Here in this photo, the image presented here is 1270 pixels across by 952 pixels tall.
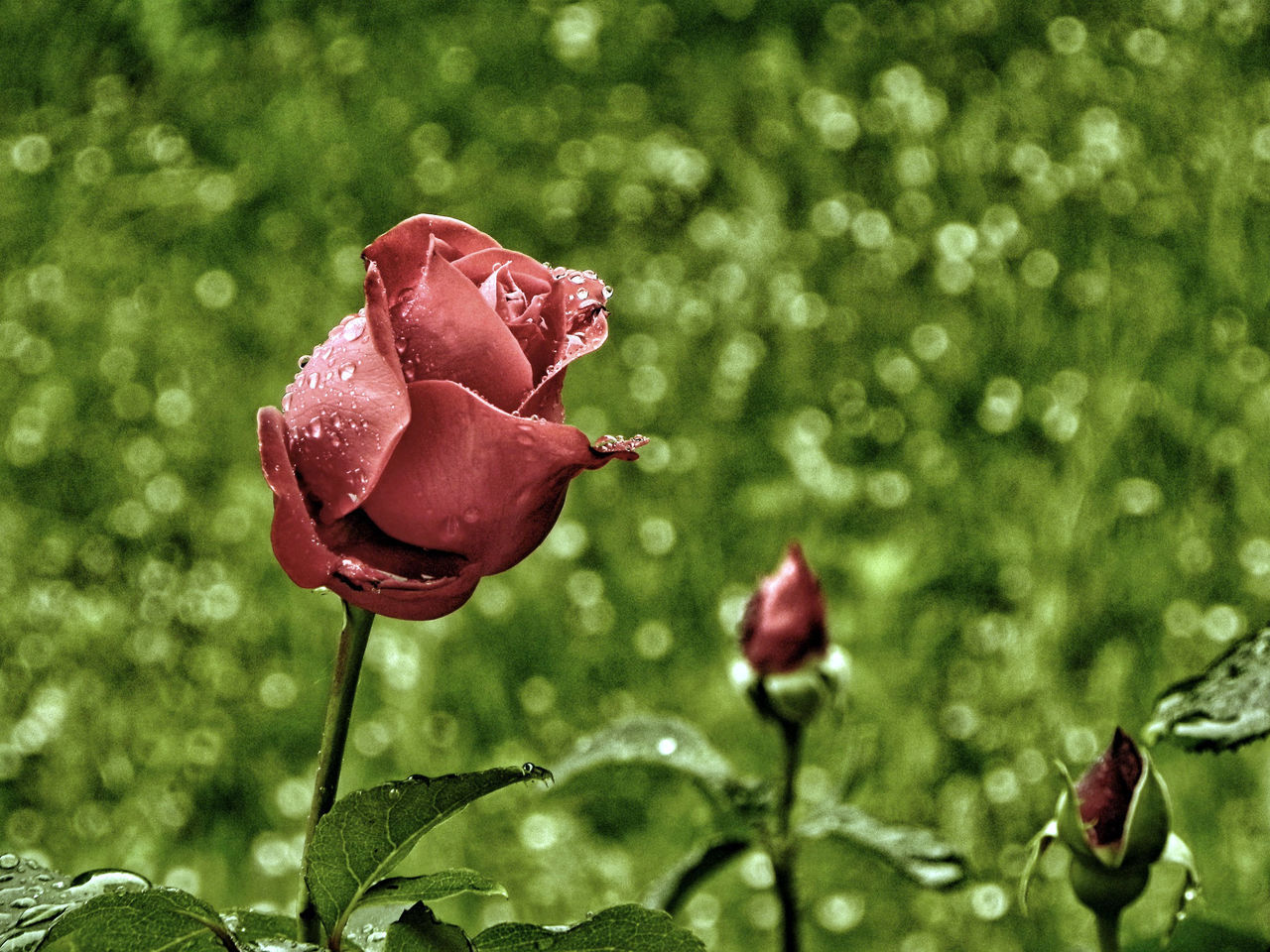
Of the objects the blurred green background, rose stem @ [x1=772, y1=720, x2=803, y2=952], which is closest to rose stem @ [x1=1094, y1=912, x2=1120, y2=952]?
rose stem @ [x1=772, y1=720, x2=803, y2=952]

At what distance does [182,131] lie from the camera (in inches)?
58.5

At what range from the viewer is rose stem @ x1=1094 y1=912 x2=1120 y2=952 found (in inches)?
15.7

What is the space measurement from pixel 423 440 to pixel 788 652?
368mm

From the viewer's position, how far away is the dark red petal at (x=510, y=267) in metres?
0.28

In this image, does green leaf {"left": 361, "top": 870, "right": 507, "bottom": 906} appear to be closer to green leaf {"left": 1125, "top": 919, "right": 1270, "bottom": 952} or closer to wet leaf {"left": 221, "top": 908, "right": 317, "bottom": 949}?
wet leaf {"left": 221, "top": 908, "right": 317, "bottom": 949}

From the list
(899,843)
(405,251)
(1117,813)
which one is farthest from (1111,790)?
(405,251)

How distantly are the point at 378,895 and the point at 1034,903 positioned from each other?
832mm

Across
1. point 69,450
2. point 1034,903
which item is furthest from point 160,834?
point 1034,903

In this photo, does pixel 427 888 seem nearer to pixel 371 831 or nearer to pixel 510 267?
pixel 371 831

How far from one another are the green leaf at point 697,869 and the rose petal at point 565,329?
30cm

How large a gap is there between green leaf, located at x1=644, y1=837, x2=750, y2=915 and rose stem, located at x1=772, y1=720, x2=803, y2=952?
0.01 m

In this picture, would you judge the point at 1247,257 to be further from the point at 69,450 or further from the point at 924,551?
the point at 69,450

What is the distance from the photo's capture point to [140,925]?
0.83ft

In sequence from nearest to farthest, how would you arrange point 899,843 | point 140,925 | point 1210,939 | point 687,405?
point 140,925 < point 1210,939 < point 899,843 < point 687,405
